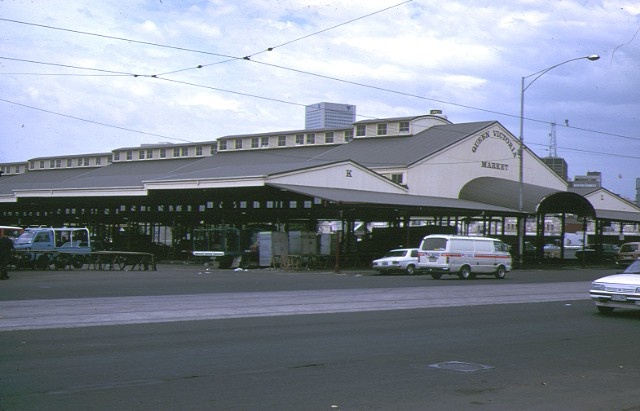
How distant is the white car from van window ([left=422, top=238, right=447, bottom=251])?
15.3 metres

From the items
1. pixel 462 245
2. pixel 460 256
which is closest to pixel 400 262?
pixel 462 245

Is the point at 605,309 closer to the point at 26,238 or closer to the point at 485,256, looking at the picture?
the point at 485,256

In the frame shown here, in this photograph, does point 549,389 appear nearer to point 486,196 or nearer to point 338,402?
point 338,402

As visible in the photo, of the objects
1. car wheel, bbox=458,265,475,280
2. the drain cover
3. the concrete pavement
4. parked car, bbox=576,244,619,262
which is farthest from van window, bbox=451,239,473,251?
parked car, bbox=576,244,619,262

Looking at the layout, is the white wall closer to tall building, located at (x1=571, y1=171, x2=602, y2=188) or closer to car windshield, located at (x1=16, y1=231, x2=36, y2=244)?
car windshield, located at (x1=16, y1=231, x2=36, y2=244)

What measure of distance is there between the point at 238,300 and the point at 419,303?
16.1ft

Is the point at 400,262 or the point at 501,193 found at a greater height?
the point at 501,193

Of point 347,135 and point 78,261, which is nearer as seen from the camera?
point 78,261

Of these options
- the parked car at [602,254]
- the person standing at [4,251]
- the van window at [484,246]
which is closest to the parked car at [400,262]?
the van window at [484,246]

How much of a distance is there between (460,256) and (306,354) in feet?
78.5

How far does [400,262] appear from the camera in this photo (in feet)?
133

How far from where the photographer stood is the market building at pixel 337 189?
50688 mm

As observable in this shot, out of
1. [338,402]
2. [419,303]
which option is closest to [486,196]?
[419,303]

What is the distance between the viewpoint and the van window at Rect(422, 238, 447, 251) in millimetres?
Result: 34219
